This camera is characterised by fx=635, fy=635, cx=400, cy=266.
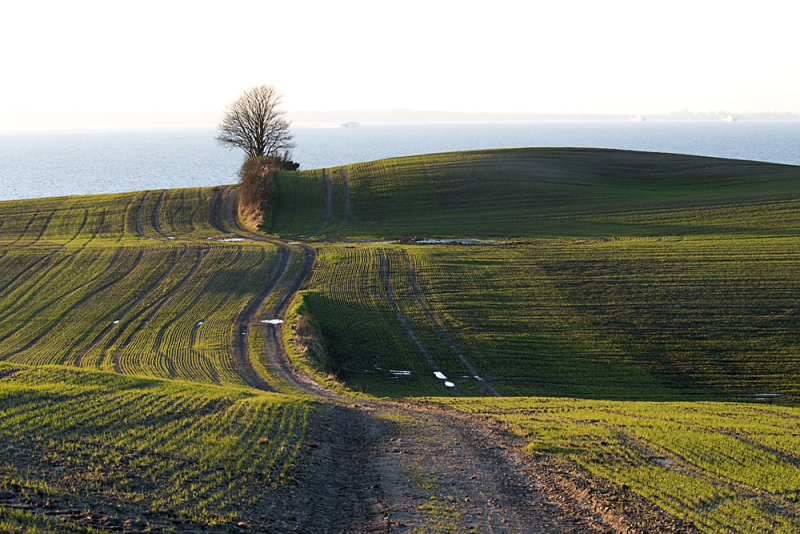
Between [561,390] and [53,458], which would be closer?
[53,458]

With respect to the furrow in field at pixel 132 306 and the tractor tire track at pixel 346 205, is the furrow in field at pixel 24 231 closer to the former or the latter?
the furrow in field at pixel 132 306

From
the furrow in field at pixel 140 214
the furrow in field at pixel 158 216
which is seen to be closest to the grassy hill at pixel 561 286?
the furrow in field at pixel 158 216

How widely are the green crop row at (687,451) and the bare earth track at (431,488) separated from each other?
2.74 ft

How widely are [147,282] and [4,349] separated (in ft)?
40.7

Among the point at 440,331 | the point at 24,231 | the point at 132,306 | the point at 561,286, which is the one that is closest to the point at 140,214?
the point at 24,231

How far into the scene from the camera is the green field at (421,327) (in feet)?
50.7

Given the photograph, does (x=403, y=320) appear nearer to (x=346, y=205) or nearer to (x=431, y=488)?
(x=431, y=488)

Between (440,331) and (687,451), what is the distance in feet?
62.1

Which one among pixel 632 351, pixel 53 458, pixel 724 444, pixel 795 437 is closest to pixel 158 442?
pixel 53 458

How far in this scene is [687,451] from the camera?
59.1 ft

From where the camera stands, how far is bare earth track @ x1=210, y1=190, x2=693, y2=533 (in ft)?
44.5

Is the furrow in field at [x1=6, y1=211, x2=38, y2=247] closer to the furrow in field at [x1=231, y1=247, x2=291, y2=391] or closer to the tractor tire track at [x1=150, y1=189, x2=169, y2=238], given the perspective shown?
the tractor tire track at [x1=150, y1=189, x2=169, y2=238]

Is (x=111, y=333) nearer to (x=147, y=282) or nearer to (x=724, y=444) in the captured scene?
(x=147, y=282)

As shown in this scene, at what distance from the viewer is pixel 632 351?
33500 millimetres
